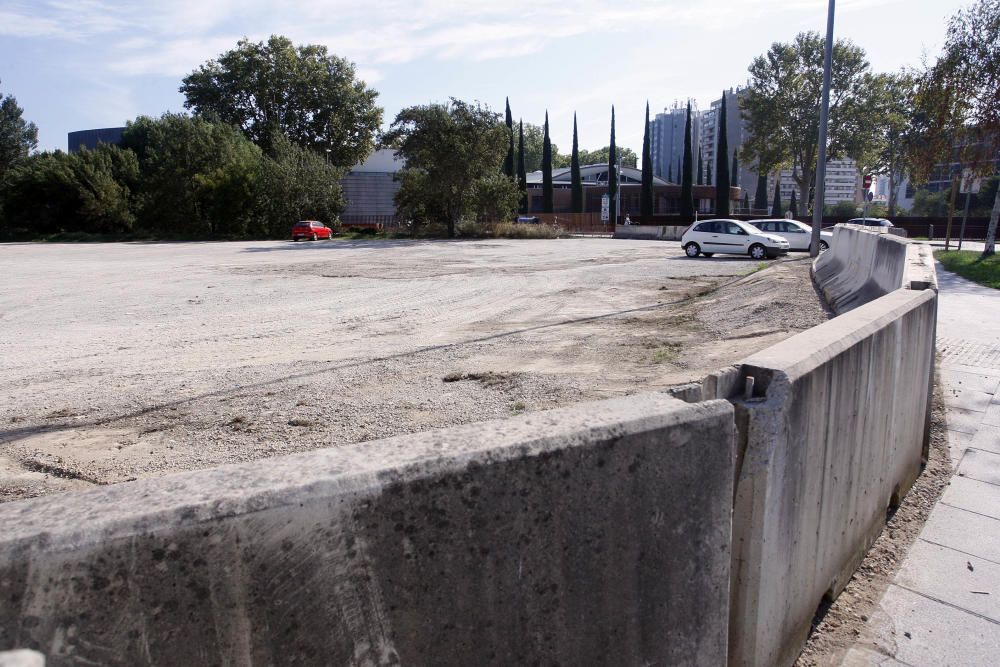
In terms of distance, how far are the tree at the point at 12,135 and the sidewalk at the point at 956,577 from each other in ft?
250

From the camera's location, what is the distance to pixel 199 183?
178ft

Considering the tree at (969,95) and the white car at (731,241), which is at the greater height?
the tree at (969,95)

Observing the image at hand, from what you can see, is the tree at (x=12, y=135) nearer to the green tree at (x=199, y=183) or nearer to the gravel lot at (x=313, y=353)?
the green tree at (x=199, y=183)

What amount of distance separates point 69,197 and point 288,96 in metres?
21.2

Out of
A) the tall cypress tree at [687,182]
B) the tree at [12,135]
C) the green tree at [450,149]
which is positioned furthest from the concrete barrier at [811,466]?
the tree at [12,135]

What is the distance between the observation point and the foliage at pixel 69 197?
55.8 meters

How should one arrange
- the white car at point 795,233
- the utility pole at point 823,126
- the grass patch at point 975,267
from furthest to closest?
the white car at point 795,233 → the utility pole at point 823,126 → the grass patch at point 975,267

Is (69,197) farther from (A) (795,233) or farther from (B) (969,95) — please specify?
(B) (969,95)

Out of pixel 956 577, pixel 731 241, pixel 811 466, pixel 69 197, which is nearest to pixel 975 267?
pixel 731 241

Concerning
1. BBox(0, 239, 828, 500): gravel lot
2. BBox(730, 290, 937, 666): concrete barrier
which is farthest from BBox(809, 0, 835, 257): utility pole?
BBox(730, 290, 937, 666): concrete barrier

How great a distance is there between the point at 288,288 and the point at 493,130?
3301 cm

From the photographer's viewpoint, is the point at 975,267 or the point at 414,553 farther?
the point at 975,267

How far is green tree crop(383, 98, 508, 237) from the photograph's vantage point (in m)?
46.5

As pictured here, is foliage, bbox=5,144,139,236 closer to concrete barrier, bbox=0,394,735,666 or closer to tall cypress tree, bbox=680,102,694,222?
tall cypress tree, bbox=680,102,694,222
